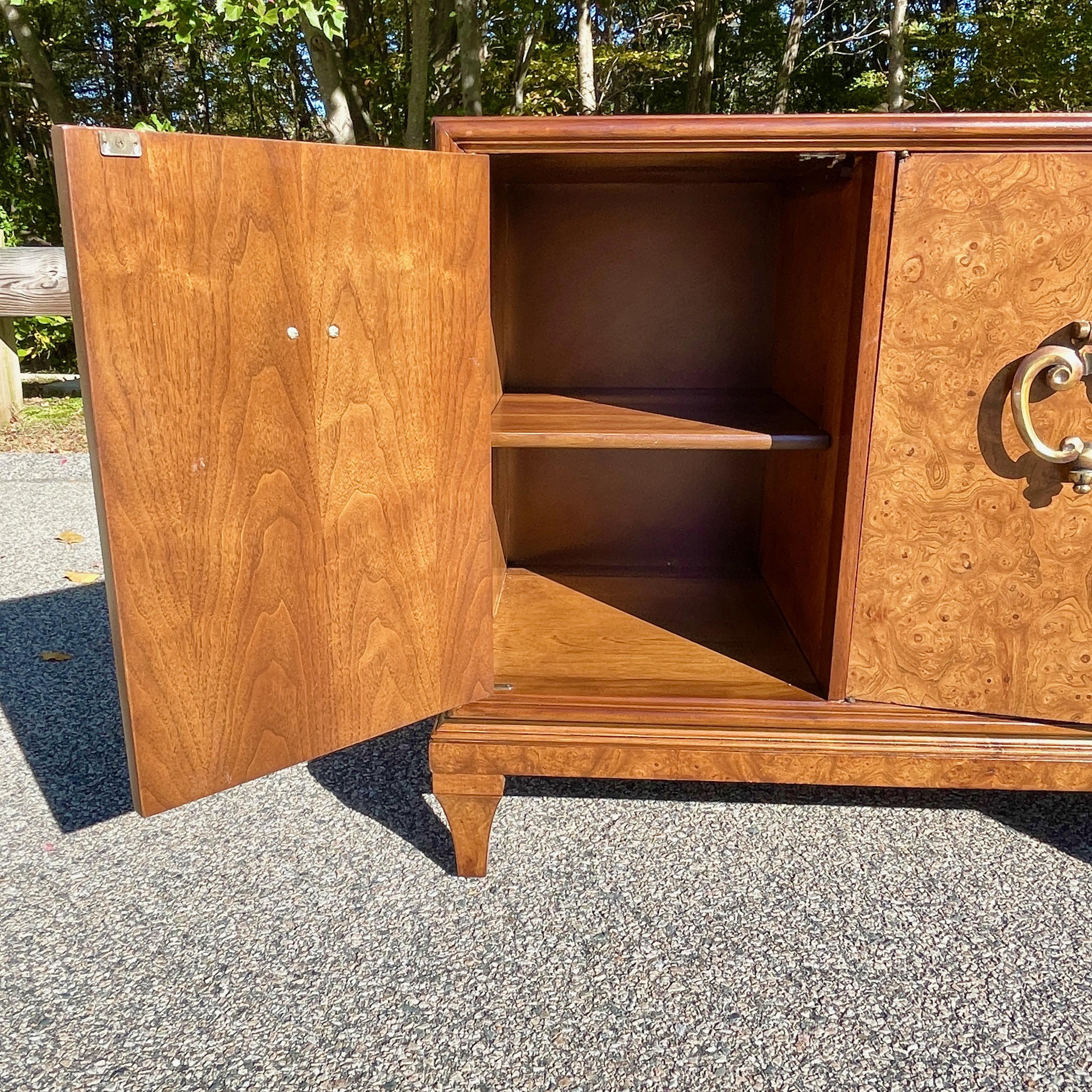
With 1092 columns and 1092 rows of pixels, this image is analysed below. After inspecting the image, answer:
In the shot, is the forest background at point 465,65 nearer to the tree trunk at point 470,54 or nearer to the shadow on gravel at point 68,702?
the tree trunk at point 470,54

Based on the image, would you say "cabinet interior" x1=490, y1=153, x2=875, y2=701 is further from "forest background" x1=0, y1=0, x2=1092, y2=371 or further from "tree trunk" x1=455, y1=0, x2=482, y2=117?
"tree trunk" x1=455, y1=0, x2=482, y2=117

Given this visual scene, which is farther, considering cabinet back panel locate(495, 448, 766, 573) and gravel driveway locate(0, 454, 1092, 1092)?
cabinet back panel locate(495, 448, 766, 573)

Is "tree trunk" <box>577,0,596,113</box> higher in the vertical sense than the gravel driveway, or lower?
higher

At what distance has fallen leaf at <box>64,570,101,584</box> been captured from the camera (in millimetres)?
3381

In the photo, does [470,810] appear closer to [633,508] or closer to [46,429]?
[633,508]

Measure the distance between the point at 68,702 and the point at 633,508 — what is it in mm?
1669

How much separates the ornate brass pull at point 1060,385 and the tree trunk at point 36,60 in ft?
26.7

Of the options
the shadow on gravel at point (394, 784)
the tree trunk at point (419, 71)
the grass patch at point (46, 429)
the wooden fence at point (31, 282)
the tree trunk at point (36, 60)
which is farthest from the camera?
the tree trunk at point (36, 60)

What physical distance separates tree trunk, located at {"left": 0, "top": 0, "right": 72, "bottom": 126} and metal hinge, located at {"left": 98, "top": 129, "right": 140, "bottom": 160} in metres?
7.63

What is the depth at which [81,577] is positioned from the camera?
3.39 meters

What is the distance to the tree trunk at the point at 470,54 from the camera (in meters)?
6.92

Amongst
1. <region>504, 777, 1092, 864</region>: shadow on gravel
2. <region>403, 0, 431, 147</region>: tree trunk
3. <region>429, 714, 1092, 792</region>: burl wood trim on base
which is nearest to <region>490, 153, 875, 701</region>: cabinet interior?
<region>429, 714, 1092, 792</region>: burl wood trim on base

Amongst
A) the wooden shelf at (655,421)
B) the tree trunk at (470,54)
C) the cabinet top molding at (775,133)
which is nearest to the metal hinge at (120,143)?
the cabinet top molding at (775,133)

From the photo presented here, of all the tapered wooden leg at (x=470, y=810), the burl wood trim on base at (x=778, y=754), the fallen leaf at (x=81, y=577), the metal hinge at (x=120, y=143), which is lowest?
the fallen leaf at (x=81, y=577)
